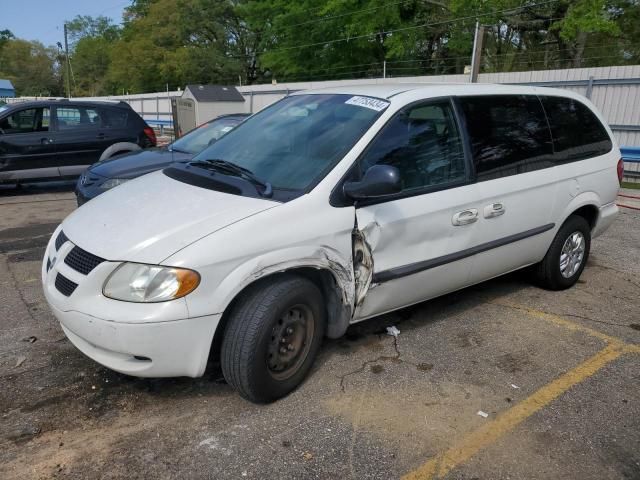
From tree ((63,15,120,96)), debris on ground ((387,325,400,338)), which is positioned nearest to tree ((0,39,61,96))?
tree ((63,15,120,96))

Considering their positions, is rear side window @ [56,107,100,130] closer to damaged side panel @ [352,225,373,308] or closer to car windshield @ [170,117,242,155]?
car windshield @ [170,117,242,155]

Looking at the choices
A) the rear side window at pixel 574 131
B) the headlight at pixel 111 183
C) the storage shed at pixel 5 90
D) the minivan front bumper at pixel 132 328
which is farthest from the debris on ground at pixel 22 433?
the storage shed at pixel 5 90

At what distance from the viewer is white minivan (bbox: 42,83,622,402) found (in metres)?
2.67

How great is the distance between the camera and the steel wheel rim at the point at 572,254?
15.6 feet

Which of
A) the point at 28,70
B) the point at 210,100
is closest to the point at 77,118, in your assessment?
the point at 210,100

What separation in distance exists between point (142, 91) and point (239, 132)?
5787cm

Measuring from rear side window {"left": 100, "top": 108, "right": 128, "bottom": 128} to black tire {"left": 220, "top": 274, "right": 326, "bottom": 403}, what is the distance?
320 inches

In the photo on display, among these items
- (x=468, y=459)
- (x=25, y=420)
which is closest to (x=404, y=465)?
(x=468, y=459)

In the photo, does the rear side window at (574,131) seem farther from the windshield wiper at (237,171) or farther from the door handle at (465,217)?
the windshield wiper at (237,171)

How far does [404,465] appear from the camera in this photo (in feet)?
8.53

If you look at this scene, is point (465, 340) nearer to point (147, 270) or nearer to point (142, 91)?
point (147, 270)

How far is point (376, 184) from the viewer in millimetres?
3025

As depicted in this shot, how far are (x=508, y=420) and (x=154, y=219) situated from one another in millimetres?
2215

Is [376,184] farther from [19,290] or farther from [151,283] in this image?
[19,290]
